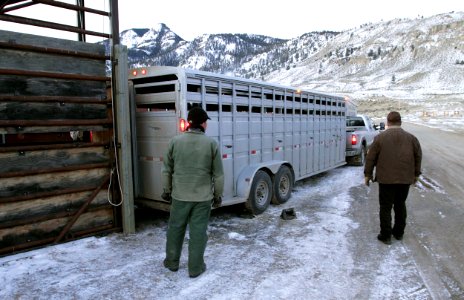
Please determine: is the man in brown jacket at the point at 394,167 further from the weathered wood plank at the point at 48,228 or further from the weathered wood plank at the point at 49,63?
the weathered wood plank at the point at 49,63

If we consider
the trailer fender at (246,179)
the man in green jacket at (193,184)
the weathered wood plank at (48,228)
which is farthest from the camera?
the trailer fender at (246,179)

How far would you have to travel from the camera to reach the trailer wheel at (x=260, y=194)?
6949 mm

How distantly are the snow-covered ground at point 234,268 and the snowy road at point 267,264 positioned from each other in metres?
0.01

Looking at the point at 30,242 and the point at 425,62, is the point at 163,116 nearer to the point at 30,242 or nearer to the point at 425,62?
the point at 30,242

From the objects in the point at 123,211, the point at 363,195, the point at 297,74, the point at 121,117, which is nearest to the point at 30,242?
the point at 123,211

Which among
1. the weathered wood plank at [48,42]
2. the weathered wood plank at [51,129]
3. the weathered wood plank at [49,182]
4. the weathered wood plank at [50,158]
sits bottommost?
the weathered wood plank at [49,182]

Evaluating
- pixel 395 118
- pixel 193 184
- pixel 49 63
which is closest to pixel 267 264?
pixel 193 184

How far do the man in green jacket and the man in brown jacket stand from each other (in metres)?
2.59

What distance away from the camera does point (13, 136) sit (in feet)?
22.1

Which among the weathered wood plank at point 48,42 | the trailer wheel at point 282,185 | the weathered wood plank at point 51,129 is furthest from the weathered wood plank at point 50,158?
the trailer wheel at point 282,185

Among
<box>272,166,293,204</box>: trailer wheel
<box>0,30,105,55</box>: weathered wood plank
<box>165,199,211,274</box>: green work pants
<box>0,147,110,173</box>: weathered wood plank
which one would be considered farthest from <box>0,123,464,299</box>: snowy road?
<box>0,30,105,55</box>: weathered wood plank

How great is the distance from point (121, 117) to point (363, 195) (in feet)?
19.1

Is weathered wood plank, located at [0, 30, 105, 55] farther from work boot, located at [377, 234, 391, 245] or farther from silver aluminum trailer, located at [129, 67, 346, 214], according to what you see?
work boot, located at [377, 234, 391, 245]

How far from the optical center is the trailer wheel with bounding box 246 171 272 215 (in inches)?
274
